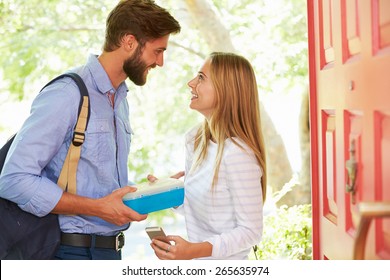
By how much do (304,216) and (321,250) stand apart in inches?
86.3

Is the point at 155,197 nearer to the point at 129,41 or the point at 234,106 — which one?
the point at 234,106

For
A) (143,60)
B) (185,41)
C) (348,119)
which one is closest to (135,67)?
(143,60)

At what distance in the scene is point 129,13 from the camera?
8.33 ft

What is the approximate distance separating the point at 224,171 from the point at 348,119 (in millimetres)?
440

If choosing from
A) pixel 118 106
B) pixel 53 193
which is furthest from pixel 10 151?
pixel 118 106

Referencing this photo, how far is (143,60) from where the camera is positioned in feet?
8.28

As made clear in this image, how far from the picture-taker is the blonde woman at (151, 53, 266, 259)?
2160 mm

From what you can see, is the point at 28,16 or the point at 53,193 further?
the point at 28,16

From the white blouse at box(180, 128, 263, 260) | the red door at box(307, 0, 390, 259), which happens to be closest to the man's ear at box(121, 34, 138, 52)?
the white blouse at box(180, 128, 263, 260)

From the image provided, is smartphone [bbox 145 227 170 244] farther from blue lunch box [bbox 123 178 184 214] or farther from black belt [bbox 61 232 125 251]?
black belt [bbox 61 232 125 251]

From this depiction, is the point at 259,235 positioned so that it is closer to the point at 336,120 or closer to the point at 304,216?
the point at 336,120

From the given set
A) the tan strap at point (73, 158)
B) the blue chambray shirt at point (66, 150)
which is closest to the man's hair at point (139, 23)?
the blue chambray shirt at point (66, 150)

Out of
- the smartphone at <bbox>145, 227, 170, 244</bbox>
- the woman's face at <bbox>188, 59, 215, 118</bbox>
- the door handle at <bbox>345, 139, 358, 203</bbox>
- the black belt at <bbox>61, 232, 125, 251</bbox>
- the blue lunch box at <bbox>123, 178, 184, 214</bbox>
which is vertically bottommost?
the black belt at <bbox>61, 232, 125, 251</bbox>

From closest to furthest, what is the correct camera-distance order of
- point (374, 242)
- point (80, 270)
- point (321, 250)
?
1. point (374, 242)
2. point (80, 270)
3. point (321, 250)
